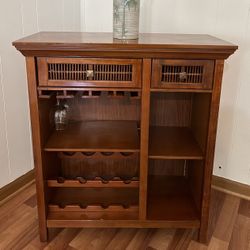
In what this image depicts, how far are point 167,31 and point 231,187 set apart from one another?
3.38 ft

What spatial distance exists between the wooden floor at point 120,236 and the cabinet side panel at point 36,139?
0.11 m

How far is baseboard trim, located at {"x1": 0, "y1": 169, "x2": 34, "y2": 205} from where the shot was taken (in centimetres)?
174

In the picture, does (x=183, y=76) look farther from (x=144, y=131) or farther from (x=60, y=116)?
(x=60, y=116)

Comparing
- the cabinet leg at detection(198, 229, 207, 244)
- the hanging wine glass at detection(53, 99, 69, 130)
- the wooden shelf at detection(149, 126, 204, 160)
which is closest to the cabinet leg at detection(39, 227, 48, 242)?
the hanging wine glass at detection(53, 99, 69, 130)

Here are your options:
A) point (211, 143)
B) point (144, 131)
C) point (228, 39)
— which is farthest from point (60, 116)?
Answer: point (228, 39)

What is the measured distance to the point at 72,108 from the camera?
1597mm

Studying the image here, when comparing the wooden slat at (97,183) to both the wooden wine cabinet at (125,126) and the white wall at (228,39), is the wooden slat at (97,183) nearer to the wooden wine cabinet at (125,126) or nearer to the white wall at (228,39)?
the wooden wine cabinet at (125,126)

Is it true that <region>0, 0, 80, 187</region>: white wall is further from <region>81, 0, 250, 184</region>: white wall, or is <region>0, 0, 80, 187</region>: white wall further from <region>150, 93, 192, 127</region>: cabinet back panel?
<region>150, 93, 192, 127</region>: cabinet back panel

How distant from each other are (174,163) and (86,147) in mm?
609

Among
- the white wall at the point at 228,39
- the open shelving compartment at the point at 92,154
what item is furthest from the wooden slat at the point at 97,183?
the white wall at the point at 228,39

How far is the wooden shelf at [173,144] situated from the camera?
132 cm

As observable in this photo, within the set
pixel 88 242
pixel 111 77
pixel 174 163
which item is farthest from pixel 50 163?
pixel 174 163

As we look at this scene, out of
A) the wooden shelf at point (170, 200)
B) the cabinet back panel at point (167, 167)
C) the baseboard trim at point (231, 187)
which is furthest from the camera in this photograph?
the baseboard trim at point (231, 187)

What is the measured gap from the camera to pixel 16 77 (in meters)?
1.72
